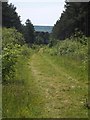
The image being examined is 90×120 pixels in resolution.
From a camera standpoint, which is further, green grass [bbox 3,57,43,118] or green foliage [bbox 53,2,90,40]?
green foliage [bbox 53,2,90,40]

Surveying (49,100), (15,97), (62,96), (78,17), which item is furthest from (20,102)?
(78,17)

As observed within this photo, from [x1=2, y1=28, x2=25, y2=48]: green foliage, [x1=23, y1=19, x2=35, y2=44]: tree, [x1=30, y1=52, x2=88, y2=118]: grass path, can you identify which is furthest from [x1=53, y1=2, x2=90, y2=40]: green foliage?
[x1=23, y1=19, x2=35, y2=44]: tree

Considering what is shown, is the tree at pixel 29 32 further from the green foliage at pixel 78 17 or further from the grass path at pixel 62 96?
the grass path at pixel 62 96

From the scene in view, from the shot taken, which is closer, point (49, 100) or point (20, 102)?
point (20, 102)

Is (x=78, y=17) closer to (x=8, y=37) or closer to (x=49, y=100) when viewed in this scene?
(x=8, y=37)

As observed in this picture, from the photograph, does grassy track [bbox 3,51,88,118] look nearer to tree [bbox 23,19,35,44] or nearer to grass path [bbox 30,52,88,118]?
grass path [bbox 30,52,88,118]

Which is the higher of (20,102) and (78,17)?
(78,17)

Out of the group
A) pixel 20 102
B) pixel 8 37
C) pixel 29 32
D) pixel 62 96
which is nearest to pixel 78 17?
pixel 8 37

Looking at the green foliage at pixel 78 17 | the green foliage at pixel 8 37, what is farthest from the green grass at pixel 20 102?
the green foliage at pixel 78 17

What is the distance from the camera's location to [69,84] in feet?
48.5

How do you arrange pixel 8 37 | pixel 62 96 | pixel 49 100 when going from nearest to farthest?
1. pixel 49 100
2. pixel 62 96
3. pixel 8 37

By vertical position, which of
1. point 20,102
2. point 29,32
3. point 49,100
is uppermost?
point 29,32

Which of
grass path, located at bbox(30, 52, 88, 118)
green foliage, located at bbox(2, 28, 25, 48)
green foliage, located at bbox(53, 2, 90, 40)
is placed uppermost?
green foliage, located at bbox(53, 2, 90, 40)

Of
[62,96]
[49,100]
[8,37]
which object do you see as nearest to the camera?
[49,100]
